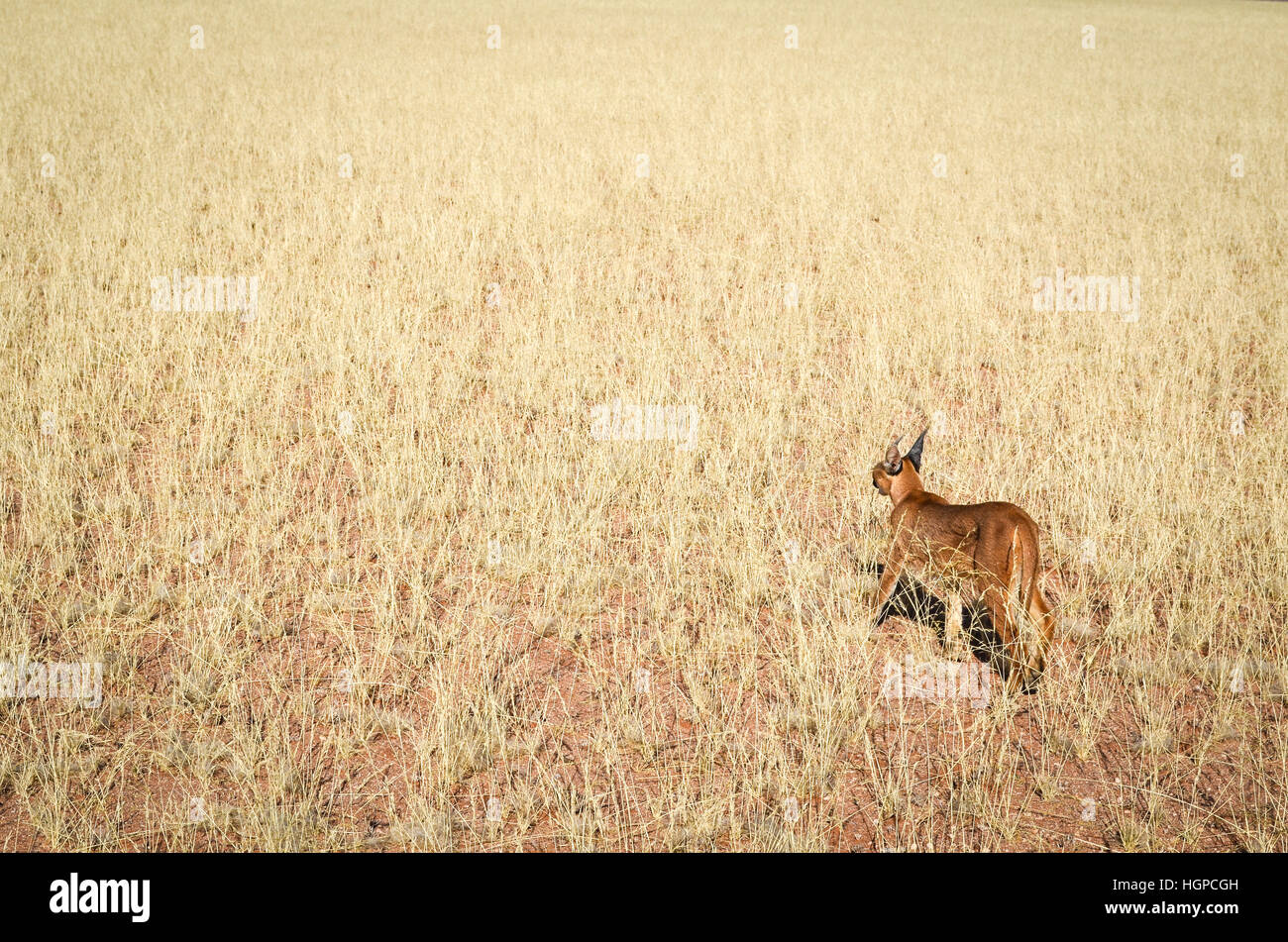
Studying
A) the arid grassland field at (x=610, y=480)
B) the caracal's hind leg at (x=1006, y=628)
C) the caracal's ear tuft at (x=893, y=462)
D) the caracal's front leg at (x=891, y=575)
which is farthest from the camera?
the caracal's ear tuft at (x=893, y=462)

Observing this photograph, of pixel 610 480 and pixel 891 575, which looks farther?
pixel 610 480

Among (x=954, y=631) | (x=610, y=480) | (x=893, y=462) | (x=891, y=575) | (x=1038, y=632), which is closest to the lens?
(x=1038, y=632)

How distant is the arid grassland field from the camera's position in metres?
3.69

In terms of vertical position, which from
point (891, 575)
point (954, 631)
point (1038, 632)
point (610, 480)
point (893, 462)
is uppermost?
point (893, 462)

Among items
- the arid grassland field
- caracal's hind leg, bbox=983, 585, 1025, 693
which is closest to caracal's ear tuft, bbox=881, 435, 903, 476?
the arid grassland field

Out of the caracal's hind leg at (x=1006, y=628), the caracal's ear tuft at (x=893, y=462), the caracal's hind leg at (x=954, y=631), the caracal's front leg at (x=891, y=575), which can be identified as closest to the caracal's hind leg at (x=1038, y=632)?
the caracal's hind leg at (x=1006, y=628)

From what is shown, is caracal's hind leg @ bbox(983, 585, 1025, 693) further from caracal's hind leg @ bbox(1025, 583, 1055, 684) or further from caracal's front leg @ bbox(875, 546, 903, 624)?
caracal's front leg @ bbox(875, 546, 903, 624)

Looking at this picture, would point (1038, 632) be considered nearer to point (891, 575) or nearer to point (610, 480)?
point (891, 575)

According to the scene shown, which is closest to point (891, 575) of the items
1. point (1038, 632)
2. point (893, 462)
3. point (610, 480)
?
point (893, 462)

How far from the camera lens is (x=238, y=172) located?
1147 cm

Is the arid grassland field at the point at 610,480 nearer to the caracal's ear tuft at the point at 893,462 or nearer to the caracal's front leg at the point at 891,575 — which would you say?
the caracal's front leg at the point at 891,575

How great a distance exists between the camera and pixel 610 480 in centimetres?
580

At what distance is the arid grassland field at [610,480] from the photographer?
369 centimetres
